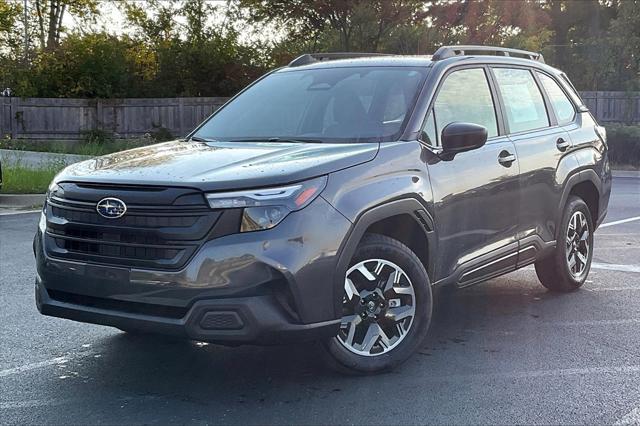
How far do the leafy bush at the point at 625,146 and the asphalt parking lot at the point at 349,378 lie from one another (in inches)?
603

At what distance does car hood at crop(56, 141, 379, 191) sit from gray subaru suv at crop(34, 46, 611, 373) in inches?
0.5

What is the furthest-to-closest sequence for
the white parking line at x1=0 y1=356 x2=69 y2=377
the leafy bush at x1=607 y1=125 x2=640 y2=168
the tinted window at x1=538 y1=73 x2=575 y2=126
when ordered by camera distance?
1. the leafy bush at x1=607 y1=125 x2=640 y2=168
2. the tinted window at x1=538 y1=73 x2=575 y2=126
3. the white parking line at x1=0 y1=356 x2=69 y2=377

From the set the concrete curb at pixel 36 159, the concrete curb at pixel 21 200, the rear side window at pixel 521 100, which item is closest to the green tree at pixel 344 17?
the concrete curb at pixel 36 159

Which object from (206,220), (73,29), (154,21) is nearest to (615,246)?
(206,220)

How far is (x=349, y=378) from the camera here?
15.1ft

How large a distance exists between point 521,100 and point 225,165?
9.28 ft

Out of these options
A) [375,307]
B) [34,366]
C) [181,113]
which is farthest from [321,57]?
[181,113]

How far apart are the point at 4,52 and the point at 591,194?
28.7 meters

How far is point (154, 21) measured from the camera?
32969 mm

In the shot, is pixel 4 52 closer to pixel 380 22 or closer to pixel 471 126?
pixel 380 22

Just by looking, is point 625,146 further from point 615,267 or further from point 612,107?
point 615,267

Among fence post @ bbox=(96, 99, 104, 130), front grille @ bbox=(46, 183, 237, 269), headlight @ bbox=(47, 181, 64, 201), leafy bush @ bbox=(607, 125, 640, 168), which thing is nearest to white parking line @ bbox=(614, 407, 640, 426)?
front grille @ bbox=(46, 183, 237, 269)

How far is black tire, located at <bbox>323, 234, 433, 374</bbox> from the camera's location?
446cm

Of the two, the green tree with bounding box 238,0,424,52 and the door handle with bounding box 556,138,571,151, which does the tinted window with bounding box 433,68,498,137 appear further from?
the green tree with bounding box 238,0,424,52
